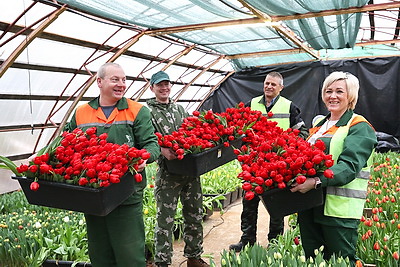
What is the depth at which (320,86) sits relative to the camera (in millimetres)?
10469

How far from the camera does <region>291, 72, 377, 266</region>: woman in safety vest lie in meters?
1.92

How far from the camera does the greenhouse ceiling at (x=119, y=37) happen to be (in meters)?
4.88

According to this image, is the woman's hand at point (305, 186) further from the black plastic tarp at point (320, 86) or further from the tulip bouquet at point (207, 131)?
the black plastic tarp at point (320, 86)

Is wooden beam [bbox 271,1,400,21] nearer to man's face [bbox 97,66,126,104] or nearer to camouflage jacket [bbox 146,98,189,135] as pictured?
camouflage jacket [bbox 146,98,189,135]

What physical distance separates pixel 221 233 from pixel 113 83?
2.82 metres

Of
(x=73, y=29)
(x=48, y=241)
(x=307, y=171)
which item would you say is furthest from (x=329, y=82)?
(x=73, y=29)

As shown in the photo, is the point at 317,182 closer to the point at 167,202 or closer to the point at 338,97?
the point at 338,97

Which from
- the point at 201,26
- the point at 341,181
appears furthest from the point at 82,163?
the point at 201,26

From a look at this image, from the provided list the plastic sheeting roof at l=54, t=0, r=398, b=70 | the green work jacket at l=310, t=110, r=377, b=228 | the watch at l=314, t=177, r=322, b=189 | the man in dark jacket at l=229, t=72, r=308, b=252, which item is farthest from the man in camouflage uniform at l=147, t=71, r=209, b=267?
the plastic sheeting roof at l=54, t=0, r=398, b=70

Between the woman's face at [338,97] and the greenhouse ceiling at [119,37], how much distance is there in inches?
106

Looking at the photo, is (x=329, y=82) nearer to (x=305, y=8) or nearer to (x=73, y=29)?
(x=305, y=8)

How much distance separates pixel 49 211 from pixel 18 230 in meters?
0.91

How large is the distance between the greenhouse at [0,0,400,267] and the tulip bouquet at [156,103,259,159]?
1 cm

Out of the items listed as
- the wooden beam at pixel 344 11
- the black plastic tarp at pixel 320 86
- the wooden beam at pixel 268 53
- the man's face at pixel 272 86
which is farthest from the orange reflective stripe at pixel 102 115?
the black plastic tarp at pixel 320 86
